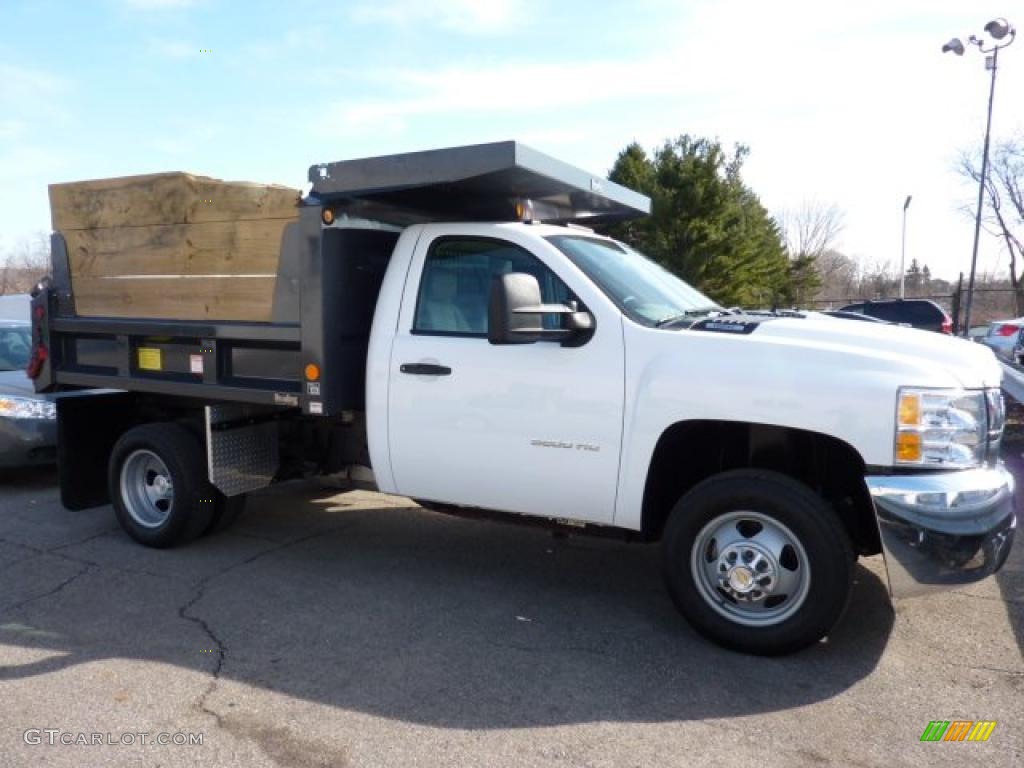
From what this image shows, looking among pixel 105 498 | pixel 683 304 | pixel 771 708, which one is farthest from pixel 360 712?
pixel 105 498

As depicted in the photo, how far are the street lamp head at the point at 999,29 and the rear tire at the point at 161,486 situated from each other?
61.6 feet

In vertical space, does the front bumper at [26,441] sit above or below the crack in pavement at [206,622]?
above

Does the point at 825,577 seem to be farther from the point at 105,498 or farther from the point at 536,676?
the point at 105,498

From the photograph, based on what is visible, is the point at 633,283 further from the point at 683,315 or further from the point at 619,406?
the point at 619,406

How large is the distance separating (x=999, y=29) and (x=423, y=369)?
18466mm

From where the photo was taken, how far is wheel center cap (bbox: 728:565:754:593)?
3.94m

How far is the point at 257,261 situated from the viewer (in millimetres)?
4922

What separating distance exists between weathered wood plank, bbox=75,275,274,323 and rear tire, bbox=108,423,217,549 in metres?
0.81

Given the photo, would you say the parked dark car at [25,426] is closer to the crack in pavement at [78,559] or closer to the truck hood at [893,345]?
the crack in pavement at [78,559]

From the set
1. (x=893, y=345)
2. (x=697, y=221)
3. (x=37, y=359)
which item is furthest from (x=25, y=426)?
(x=697, y=221)

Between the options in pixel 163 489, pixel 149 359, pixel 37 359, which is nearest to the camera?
pixel 149 359

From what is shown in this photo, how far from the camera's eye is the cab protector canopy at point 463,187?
14.0 feet

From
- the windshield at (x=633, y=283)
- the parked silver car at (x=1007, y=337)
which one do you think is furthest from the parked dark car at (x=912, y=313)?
the windshield at (x=633, y=283)

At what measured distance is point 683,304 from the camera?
4.80 m
